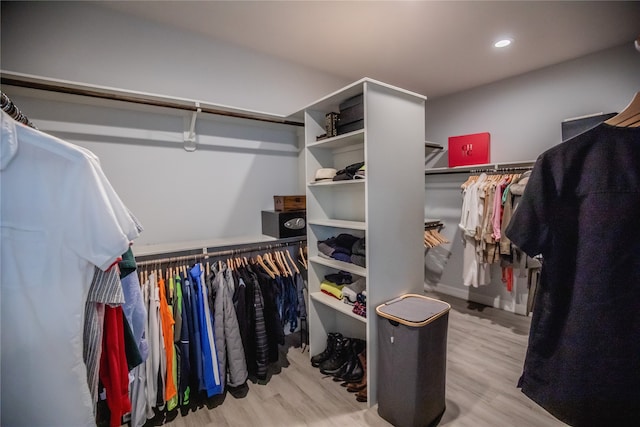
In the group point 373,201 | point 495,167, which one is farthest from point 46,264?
point 495,167

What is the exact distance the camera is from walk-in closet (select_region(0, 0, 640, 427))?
0.83 m

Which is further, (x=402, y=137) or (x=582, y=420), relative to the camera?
(x=402, y=137)

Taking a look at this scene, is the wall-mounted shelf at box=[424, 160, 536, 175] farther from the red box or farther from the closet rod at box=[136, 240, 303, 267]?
the closet rod at box=[136, 240, 303, 267]

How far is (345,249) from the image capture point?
6.89 ft

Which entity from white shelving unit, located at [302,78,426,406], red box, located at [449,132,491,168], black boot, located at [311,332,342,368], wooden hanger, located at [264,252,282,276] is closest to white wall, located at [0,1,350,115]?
white shelving unit, located at [302,78,426,406]

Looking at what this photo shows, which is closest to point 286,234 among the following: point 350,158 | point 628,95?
point 350,158

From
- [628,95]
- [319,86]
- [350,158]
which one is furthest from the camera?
[319,86]

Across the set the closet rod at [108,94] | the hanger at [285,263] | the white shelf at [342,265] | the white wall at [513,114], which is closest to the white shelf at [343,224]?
the white shelf at [342,265]

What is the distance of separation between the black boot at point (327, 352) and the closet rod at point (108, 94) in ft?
6.01

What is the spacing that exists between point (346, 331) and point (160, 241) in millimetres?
1644

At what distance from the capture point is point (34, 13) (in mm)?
1741

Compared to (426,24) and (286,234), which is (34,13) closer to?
(286,234)

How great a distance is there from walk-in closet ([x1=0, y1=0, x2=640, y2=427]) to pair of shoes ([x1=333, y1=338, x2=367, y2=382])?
0.01 m

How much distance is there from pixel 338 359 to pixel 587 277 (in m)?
1.78
